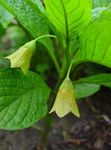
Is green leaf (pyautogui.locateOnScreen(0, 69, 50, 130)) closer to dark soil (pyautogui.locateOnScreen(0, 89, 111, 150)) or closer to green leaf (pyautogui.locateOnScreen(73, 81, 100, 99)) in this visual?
Result: green leaf (pyautogui.locateOnScreen(73, 81, 100, 99))

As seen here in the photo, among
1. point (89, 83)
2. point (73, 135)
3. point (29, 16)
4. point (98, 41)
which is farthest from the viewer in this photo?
point (73, 135)

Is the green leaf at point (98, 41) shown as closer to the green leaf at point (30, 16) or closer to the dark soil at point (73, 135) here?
the green leaf at point (30, 16)

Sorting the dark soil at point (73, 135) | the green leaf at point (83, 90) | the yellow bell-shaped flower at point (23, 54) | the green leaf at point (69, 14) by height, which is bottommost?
the dark soil at point (73, 135)

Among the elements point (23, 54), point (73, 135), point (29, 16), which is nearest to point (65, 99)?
point (23, 54)

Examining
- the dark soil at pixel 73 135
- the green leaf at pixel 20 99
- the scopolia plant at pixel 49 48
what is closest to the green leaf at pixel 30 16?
the scopolia plant at pixel 49 48

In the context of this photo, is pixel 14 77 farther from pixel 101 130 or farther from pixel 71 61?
pixel 101 130

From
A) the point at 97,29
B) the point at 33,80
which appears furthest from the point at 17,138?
the point at 97,29

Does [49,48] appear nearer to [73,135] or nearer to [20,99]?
[20,99]

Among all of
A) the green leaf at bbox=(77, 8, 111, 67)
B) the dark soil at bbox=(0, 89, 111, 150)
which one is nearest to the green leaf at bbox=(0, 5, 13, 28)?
the green leaf at bbox=(77, 8, 111, 67)
